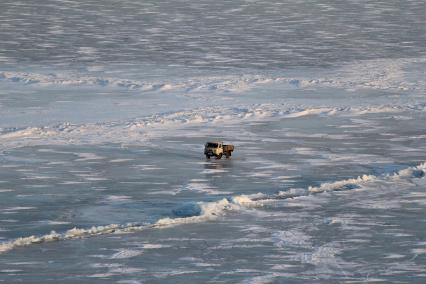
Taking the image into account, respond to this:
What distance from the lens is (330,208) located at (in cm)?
986

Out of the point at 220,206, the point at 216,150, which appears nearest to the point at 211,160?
the point at 216,150

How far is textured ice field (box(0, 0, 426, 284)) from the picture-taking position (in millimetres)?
8141

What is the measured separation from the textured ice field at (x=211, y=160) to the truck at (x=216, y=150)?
0.10 m

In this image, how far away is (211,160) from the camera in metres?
12.1

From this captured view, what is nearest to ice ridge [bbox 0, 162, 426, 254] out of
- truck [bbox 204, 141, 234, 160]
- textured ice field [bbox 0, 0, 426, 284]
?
textured ice field [bbox 0, 0, 426, 284]

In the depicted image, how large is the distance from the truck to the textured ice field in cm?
10

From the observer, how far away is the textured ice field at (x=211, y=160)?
26.7ft

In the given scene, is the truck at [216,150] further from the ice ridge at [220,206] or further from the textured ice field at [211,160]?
the ice ridge at [220,206]

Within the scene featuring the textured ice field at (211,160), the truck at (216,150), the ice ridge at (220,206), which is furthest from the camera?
the truck at (216,150)

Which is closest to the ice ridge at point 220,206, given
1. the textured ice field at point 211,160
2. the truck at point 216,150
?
the textured ice field at point 211,160

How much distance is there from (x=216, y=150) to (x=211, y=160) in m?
0.14

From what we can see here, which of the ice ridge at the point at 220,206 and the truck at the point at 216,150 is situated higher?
the truck at the point at 216,150

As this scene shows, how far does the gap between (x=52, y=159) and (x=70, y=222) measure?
288 centimetres

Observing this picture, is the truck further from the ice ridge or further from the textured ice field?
the ice ridge
